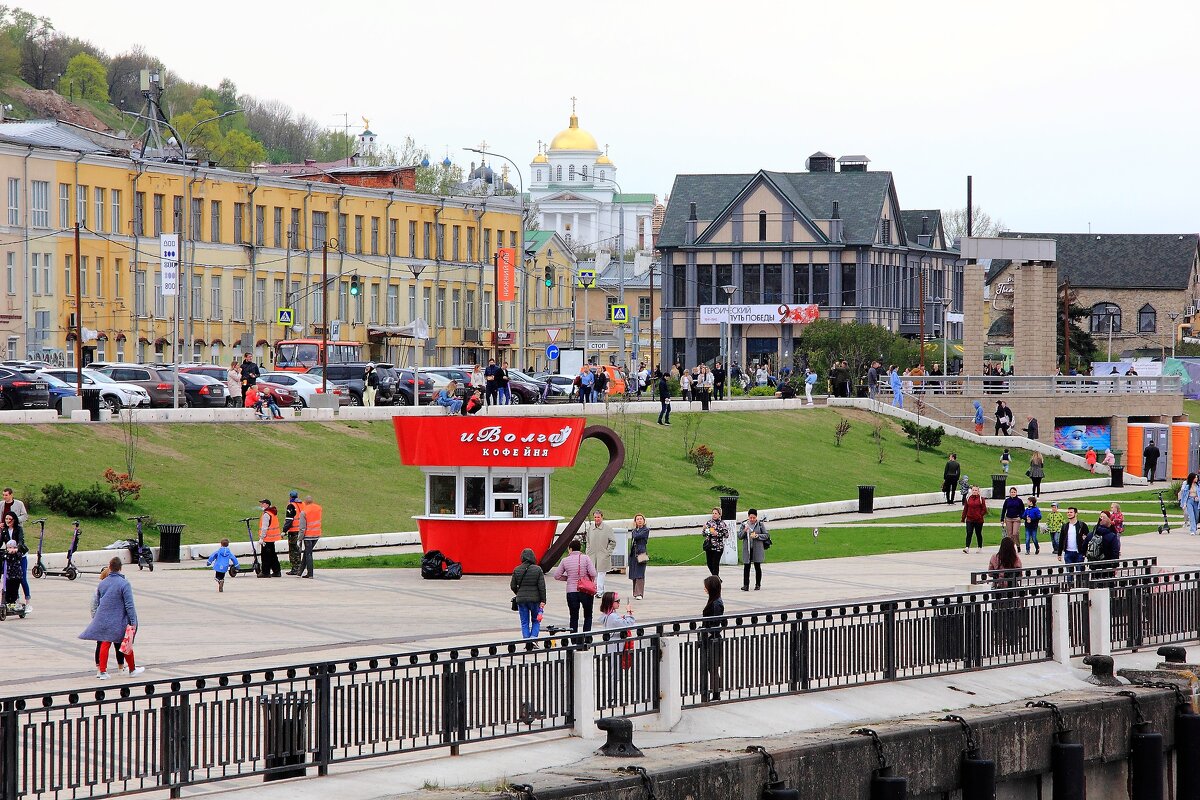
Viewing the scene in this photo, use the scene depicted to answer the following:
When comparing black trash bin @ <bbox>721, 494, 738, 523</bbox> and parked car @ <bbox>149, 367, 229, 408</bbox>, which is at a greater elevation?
parked car @ <bbox>149, 367, 229, 408</bbox>

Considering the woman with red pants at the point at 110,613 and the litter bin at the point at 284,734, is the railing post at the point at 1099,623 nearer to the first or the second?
the litter bin at the point at 284,734

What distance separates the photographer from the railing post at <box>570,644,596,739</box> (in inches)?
640

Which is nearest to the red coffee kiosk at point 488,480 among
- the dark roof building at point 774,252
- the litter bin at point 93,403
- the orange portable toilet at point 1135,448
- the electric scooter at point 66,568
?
the electric scooter at point 66,568

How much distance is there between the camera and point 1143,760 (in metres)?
19.8

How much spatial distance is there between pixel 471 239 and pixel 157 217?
21.7 m

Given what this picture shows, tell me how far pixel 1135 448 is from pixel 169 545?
41.0 m

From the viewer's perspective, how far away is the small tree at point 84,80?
476 feet

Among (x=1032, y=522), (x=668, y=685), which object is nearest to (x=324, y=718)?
(x=668, y=685)

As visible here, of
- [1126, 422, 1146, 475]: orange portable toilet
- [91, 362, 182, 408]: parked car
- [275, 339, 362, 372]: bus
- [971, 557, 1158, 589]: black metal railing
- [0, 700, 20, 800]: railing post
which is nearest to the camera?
[0, 700, 20, 800]: railing post

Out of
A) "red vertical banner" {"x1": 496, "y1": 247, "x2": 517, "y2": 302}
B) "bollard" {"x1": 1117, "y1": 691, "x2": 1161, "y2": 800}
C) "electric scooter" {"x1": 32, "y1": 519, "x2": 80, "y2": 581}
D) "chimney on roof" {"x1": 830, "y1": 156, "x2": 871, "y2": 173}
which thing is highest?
"chimney on roof" {"x1": 830, "y1": 156, "x2": 871, "y2": 173}

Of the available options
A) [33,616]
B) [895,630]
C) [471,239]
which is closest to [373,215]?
[471,239]

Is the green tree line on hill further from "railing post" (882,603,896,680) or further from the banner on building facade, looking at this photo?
"railing post" (882,603,896,680)

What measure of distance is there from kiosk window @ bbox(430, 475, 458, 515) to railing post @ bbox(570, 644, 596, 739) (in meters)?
16.2

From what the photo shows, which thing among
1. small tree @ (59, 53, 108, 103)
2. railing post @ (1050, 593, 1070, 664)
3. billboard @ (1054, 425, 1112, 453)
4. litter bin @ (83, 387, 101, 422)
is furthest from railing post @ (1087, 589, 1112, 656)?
small tree @ (59, 53, 108, 103)
